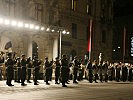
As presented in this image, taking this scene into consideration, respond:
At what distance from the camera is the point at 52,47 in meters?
41.8

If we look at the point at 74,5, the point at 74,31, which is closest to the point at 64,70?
the point at 74,31

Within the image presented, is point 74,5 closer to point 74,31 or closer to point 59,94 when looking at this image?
point 74,31

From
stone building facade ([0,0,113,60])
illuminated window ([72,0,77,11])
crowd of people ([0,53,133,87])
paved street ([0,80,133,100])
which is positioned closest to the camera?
paved street ([0,80,133,100])

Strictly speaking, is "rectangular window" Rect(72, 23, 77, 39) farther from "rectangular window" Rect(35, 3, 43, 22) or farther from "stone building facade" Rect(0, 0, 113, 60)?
"rectangular window" Rect(35, 3, 43, 22)

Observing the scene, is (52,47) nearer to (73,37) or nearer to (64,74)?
(73,37)

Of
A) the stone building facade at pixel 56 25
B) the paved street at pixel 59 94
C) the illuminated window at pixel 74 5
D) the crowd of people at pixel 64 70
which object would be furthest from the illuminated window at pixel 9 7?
the paved street at pixel 59 94

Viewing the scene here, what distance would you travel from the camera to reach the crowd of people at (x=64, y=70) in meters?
25.1

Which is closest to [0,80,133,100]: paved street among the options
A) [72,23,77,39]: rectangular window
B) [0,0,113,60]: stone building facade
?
[0,0,113,60]: stone building facade

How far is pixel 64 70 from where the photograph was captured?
2567cm

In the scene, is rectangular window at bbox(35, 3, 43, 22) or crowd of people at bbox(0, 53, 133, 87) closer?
crowd of people at bbox(0, 53, 133, 87)

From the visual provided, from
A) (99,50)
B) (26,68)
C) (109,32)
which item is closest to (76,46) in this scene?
(99,50)

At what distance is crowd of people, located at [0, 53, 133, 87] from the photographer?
25.1 metres

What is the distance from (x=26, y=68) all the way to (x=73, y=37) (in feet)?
72.8

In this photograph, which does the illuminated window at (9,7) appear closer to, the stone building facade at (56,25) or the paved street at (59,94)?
the stone building facade at (56,25)
